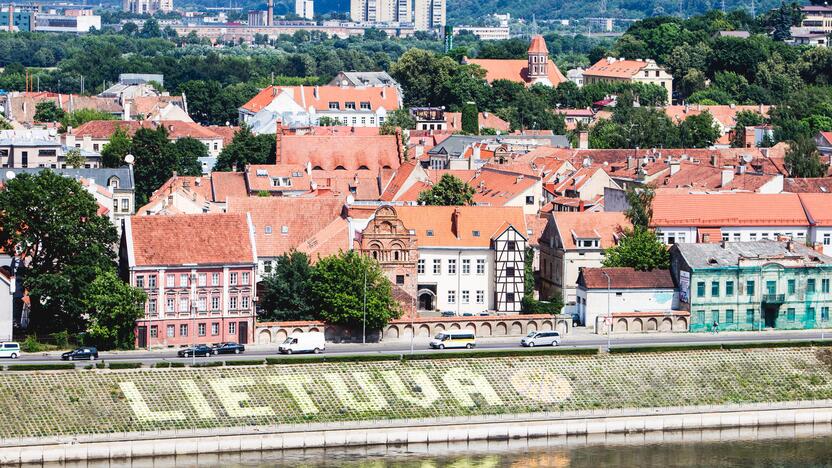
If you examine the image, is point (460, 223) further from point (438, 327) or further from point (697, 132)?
point (697, 132)

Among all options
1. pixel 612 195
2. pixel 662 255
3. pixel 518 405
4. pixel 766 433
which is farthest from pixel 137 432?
pixel 612 195

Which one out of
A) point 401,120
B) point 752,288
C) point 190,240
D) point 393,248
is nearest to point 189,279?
point 190,240

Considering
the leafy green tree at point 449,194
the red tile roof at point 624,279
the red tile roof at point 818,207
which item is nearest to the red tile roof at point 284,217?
the leafy green tree at point 449,194

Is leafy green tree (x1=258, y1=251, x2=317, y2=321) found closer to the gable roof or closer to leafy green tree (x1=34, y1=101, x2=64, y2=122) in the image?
the gable roof

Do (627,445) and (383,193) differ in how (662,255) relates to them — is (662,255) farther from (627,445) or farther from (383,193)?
(383,193)

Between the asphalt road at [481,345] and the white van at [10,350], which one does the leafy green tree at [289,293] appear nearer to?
the asphalt road at [481,345]

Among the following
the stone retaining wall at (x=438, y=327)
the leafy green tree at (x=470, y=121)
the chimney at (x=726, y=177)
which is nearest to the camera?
the stone retaining wall at (x=438, y=327)

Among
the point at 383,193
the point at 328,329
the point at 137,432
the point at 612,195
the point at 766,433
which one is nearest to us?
the point at 137,432
